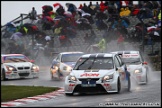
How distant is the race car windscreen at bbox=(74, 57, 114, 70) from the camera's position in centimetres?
1622

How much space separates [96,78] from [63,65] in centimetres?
840

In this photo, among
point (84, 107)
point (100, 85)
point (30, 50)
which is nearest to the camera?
point (84, 107)

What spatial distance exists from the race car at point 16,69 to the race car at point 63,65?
6.18 ft

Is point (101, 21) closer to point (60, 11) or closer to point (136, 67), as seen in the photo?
point (60, 11)

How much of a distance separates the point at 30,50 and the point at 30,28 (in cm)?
260

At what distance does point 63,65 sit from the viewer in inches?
923

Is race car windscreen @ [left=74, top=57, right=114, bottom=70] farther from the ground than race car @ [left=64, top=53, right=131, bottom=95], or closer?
farther from the ground

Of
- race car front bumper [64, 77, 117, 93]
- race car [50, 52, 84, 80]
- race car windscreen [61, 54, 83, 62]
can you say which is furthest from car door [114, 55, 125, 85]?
race car windscreen [61, 54, 83, 62]

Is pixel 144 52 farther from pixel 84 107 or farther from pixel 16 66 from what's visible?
pixel 84 107

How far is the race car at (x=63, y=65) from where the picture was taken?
2323cm

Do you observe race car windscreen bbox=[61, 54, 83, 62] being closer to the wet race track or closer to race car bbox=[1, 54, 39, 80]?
race car bbox=[1, 54, 39, 80]

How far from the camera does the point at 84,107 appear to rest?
11.5 m

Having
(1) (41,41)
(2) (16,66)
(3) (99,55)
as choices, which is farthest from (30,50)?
(3) (99,55)

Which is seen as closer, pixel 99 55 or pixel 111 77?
pixel 111 77
